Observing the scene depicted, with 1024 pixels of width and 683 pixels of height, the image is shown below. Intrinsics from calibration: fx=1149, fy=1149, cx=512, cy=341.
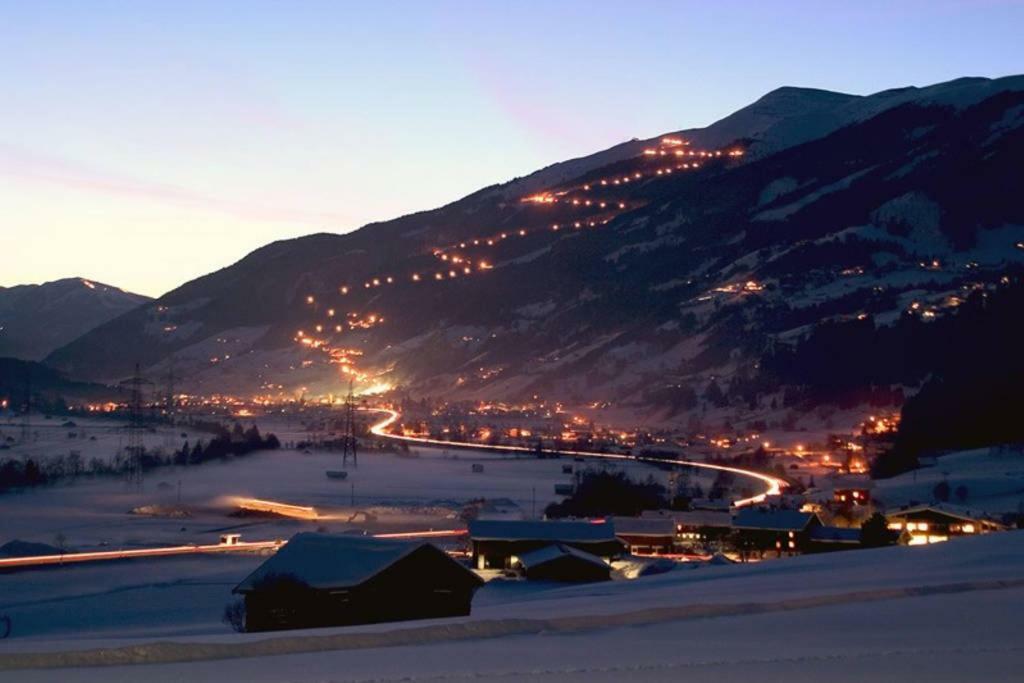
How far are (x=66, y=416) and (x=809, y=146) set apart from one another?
3548 inches

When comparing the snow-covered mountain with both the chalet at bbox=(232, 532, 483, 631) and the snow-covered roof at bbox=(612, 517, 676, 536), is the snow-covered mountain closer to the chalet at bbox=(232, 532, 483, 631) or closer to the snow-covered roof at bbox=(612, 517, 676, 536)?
the snow-covered roof at bbox=(612, 517, 676, 536)

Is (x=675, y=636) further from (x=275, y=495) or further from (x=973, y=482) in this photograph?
(x=275, y=495)

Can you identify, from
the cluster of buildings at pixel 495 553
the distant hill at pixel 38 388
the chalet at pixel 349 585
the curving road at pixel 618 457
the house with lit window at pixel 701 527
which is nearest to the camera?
the chalet at pixel 349 585

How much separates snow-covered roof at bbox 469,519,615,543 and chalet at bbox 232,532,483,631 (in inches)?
358

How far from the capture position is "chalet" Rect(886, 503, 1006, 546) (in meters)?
23.2

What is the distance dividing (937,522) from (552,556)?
396 inches

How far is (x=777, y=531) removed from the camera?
24.9 meters

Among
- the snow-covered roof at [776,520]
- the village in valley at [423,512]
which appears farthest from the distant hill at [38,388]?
the snow-covered roof at [776,520]

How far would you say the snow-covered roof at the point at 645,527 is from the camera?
25.0m

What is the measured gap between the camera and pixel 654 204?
138000 millimetres

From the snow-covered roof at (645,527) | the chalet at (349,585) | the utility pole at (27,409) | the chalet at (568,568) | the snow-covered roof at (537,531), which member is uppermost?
the utility pole at (27,409)

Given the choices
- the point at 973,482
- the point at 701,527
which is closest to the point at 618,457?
the point at 973,482

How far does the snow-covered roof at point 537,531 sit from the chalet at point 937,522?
6470 mm

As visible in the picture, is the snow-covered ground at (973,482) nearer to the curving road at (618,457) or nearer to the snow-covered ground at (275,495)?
the curving road at (618,457)
